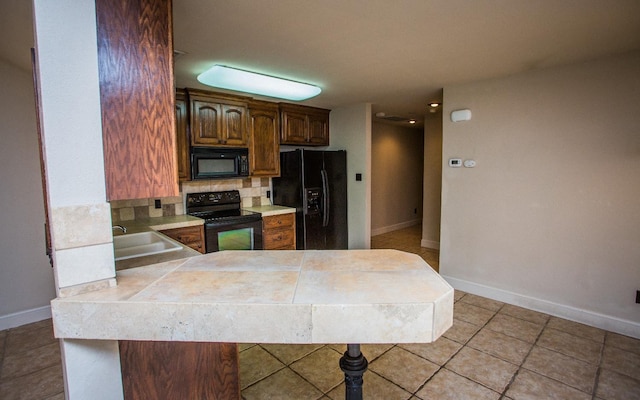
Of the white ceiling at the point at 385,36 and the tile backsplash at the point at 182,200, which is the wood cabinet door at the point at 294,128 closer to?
the tile backsplash at the point at 182,200

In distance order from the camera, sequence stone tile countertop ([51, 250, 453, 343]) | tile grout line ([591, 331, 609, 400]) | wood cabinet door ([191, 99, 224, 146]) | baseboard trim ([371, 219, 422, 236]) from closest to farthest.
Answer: stone tile countertop ([51, 250, 453, 343]), tile grout line ([591, 331, 609, 400]), wood cabinet door ([191, 99, 224, 146]), baseboard trim ([371, 219, 422, 236])

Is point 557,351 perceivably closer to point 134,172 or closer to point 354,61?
point 354,61

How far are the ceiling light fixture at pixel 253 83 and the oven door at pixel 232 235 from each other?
1.40 m

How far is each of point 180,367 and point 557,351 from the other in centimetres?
266

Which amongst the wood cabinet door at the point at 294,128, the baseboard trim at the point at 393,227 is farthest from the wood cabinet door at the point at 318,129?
the baseboard trim at the point at 393,227

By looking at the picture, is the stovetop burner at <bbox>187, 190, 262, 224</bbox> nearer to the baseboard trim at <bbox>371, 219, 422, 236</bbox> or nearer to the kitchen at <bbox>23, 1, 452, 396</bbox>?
the kitchen at <bbox>23, 1, 452, 396</bbox>

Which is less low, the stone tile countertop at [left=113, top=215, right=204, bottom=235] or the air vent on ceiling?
the air vent on ceiling

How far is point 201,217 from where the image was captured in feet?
11.7

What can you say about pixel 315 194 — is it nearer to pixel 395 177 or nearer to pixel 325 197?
pixel 325 197

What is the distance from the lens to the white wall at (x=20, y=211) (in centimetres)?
286

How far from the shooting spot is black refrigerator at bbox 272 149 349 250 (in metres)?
4.17

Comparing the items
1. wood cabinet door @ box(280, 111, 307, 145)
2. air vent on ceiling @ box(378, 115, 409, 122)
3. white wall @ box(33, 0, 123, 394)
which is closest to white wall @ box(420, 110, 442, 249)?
air vent on ceiling @ box(378, 115, 409, 122)

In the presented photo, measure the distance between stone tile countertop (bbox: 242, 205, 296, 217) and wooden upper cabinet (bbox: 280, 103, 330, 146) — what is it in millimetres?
882

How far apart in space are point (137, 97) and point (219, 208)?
2.91 meters
